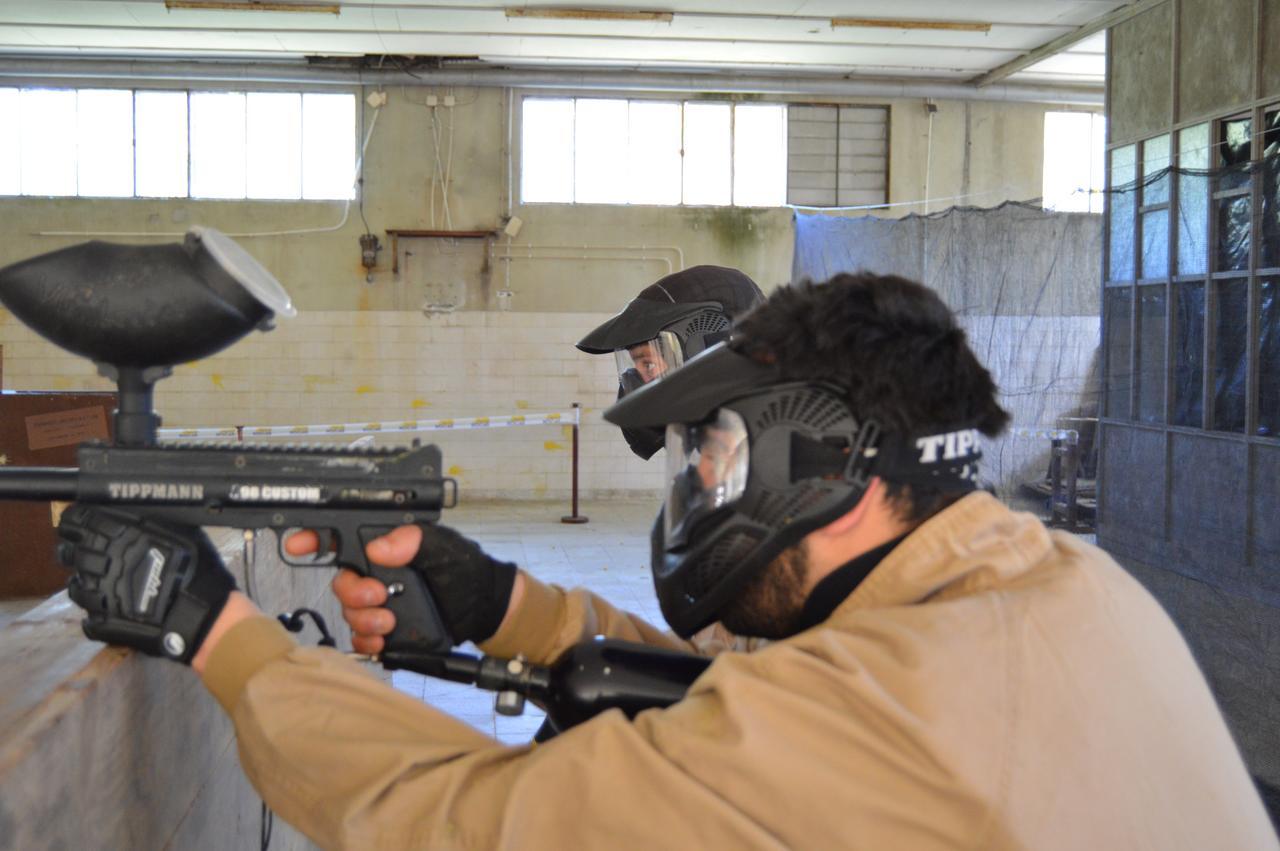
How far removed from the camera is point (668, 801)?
3.59 ft

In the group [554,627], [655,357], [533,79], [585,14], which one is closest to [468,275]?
[533,79]

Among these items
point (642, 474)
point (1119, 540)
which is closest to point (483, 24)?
point (642, 474)

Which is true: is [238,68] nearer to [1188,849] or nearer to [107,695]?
[107,695]

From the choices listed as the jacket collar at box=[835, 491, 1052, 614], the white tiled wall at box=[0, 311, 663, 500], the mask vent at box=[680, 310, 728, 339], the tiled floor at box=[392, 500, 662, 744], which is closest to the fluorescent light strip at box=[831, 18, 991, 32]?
the white tiled wall at box=[0, 311, 663, 500]

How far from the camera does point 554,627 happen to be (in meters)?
1.85

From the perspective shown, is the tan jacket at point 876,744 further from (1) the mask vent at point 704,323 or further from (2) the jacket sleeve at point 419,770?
(1) the mask vent at point 704,323

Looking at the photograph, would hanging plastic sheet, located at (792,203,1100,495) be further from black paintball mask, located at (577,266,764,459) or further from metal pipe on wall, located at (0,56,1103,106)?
metal pipe on wall, located at (0,56,1103,106)

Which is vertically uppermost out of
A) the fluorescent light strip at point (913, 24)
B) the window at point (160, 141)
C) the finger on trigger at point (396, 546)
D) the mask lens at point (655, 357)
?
the fluorescent light strip at point (913, 24)

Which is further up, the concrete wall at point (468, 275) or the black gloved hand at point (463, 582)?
the concrete wall at point (468, 275)

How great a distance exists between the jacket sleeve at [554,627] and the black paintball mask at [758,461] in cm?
40

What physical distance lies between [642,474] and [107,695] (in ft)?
33.3

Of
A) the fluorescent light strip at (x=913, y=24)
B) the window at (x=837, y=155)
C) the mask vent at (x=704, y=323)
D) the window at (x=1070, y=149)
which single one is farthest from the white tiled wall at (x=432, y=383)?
the mask vent at (x=704, y=323)

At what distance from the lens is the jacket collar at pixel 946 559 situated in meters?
1.27

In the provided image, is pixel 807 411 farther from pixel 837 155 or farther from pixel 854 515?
pixel 837 155
